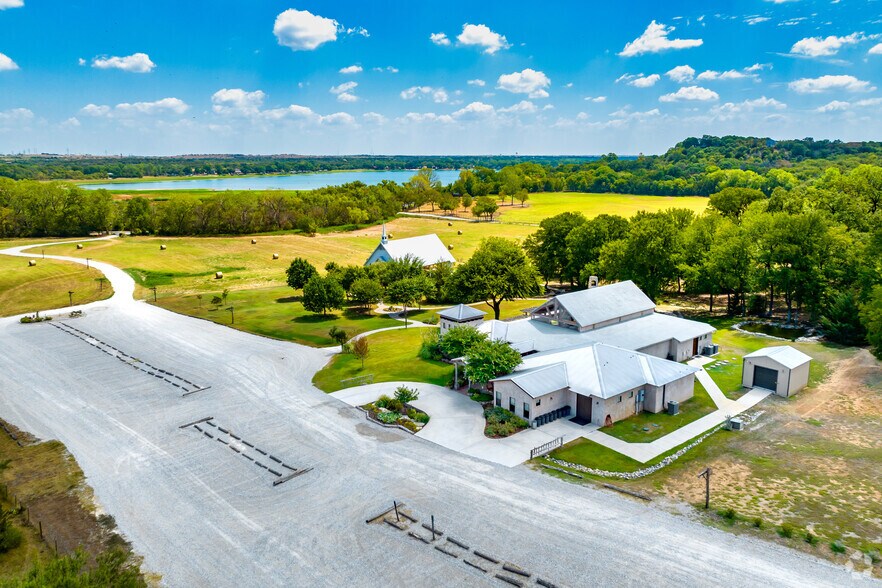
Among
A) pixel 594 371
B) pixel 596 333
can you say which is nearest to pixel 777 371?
pixel 596 333

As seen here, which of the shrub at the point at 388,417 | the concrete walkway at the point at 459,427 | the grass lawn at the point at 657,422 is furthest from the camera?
the shrub at the point at 388,417

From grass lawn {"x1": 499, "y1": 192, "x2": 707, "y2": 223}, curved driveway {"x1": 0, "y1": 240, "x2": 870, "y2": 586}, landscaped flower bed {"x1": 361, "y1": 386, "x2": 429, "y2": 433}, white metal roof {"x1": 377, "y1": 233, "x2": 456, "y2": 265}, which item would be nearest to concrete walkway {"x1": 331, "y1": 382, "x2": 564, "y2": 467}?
landscaped flower bed {"x1": 361, "y1": 386, "x2": 429, "y2": 433}

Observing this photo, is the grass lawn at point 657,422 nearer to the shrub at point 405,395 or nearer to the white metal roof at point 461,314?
the shrub at point 405,395

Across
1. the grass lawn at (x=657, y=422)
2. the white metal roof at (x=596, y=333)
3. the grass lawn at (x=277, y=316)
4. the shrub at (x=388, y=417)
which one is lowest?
the grass lawn at (x=657, y=422)

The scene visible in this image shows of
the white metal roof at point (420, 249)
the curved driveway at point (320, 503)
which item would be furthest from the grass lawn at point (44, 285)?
the white metal roof at point (420, 249)

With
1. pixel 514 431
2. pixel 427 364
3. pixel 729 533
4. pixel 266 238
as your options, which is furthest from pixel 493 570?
pixel 266 238
